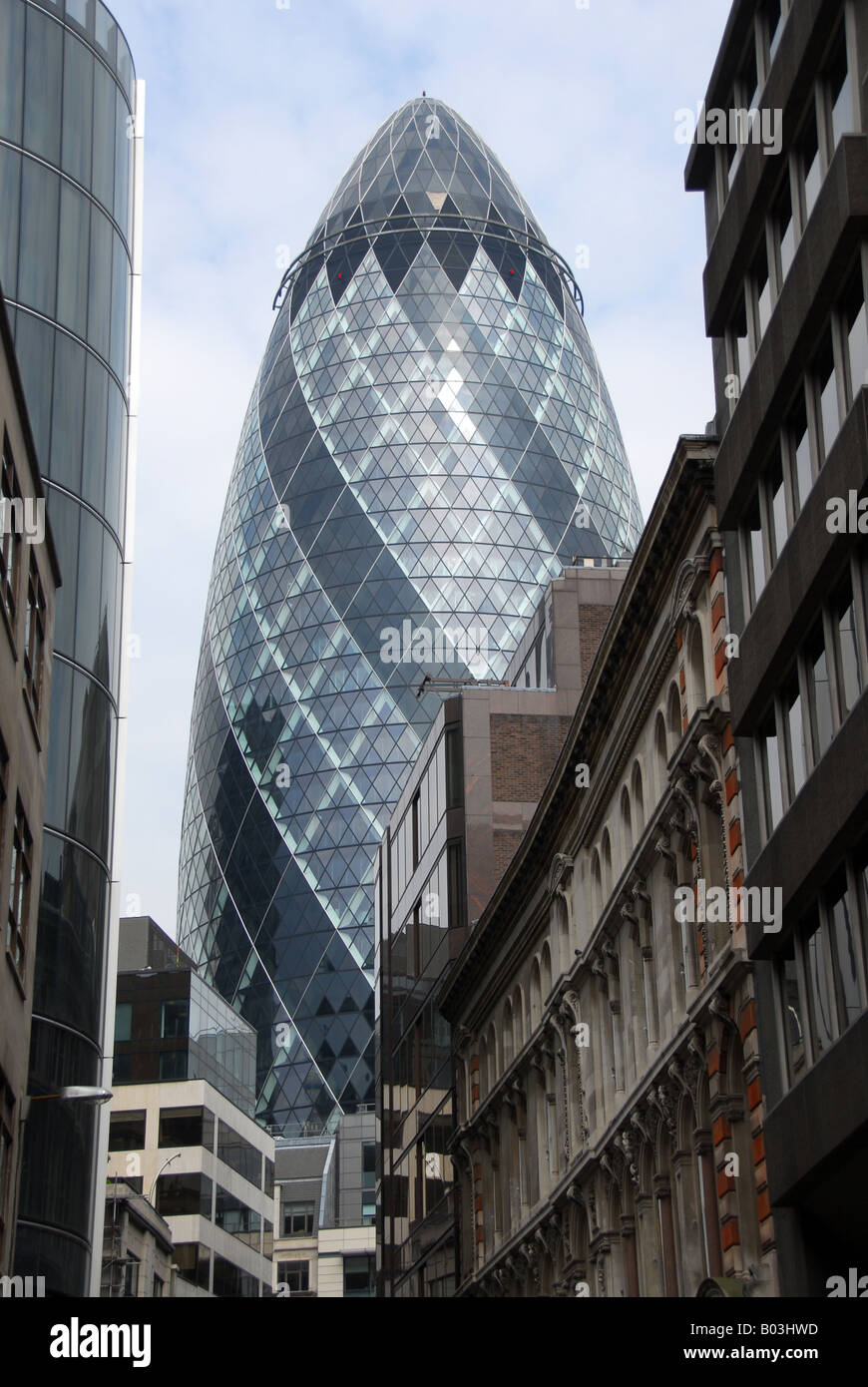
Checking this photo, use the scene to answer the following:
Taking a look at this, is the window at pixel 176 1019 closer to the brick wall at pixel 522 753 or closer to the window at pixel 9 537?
the brick wall at pixel 522 753

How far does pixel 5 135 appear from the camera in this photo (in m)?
41.8

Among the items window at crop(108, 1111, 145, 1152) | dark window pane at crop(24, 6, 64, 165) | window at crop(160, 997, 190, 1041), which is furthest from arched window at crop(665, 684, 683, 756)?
window at crop(160, 997, 190, 1041)

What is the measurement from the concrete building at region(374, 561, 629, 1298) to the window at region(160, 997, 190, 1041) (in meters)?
22.1

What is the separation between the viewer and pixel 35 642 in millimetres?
36562

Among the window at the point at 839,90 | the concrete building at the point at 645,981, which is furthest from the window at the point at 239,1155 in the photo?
the window at the point at 839,90

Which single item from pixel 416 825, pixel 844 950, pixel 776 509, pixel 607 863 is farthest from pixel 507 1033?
pixel 844 950

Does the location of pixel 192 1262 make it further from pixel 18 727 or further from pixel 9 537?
pixel 9 537

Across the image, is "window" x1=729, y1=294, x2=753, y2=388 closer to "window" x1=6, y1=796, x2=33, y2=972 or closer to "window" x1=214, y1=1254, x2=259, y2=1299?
"window" x1=6, y1=796, x2=33, y2=972

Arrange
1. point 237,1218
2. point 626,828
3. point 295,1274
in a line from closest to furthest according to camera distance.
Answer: point 626,828 → point 237,1218 → point 295,1274

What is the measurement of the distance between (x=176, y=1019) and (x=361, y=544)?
53.4 meters

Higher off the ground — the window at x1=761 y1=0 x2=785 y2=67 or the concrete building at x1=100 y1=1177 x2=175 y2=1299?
the window at x1=761 y1=0 x2=785 y2=67

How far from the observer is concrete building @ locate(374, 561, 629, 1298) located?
58.9 meters
